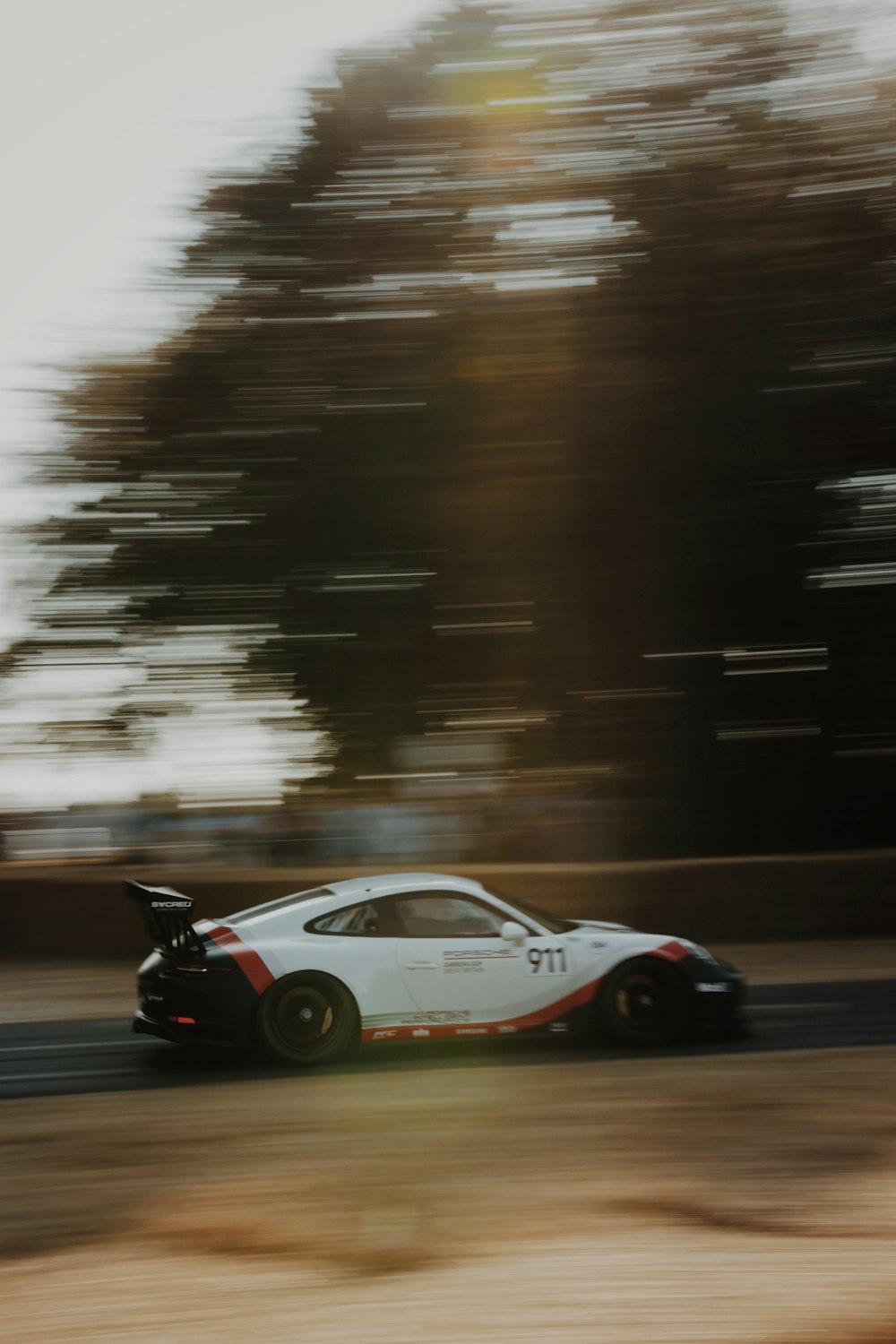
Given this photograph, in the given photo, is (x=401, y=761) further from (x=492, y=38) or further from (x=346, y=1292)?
(x=346, y=1292)

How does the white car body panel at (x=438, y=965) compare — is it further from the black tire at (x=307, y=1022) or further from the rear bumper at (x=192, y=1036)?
the rear bumper at (x=192, y=1036)

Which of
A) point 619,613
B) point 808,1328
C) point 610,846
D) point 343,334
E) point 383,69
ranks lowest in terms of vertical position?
point 610,846

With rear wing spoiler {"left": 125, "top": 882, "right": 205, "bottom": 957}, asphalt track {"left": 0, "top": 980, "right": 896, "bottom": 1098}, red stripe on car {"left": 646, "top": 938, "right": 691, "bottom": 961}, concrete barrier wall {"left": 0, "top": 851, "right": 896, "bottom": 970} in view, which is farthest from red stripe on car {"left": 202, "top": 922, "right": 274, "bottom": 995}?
concrete barrier wall {"left": 0, "top": 851, "right": 896, "bottom": 970}

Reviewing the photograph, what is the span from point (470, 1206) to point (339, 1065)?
3.16 meters

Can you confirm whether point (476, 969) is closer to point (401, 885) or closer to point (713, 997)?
point (401, 885)

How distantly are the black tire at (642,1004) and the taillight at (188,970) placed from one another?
7.63 feet

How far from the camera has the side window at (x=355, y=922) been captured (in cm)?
845

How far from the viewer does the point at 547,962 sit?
851cm

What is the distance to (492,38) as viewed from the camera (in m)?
16.8

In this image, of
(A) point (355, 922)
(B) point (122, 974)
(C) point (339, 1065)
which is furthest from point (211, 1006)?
(B) point (122, 974)

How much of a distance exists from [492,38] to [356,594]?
6.94 metres

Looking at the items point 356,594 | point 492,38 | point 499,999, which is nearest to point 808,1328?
point 499,999

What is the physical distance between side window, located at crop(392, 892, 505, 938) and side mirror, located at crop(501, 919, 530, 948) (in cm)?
4

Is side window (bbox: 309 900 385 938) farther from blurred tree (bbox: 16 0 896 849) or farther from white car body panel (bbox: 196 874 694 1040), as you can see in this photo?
blurred tree (bbox: 16 0 896 849)
